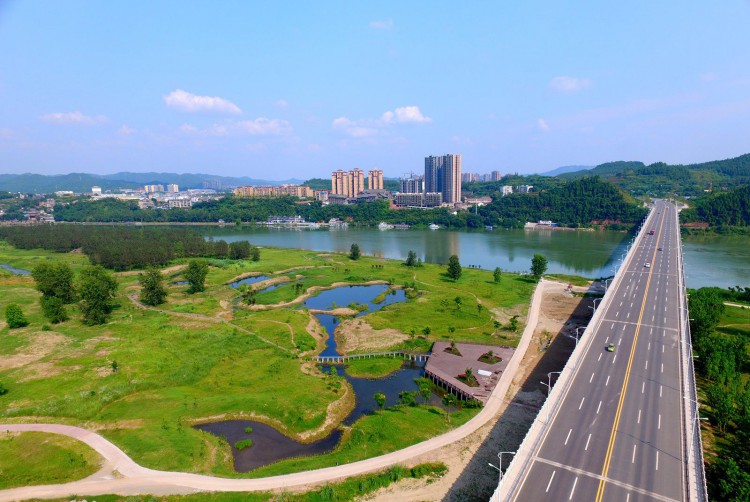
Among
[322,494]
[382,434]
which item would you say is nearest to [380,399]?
[382,434]

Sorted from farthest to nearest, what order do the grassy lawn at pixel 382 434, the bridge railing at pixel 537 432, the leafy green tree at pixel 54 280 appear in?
the leafy green tree at pixel 54 280, the grassy lawn at pixel 382 434, the bridge railing at pixel 537 432

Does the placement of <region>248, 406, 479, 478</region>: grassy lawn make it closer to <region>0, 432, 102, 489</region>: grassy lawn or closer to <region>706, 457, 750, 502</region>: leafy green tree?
<region>0, 432, 102, 489</region>: grassy lawn

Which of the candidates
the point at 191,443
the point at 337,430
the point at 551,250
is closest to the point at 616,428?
the point at 337,430

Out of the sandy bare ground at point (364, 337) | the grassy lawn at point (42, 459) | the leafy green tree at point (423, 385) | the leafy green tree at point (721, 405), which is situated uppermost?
the leafy green tree at point (721, 405)

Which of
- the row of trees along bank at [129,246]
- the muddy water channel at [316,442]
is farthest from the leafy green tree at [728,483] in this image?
the row of trees along bank at [129,246]

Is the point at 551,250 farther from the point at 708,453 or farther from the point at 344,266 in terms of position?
the point at 708,453

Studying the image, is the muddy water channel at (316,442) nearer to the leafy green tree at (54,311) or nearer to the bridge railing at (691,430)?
the bridge railing at (691,430)

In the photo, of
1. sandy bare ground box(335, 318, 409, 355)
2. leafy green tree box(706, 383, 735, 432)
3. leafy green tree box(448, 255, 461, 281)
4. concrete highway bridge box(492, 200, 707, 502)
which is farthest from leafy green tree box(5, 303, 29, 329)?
leafy green tree box(706, 383, 735, 432)
